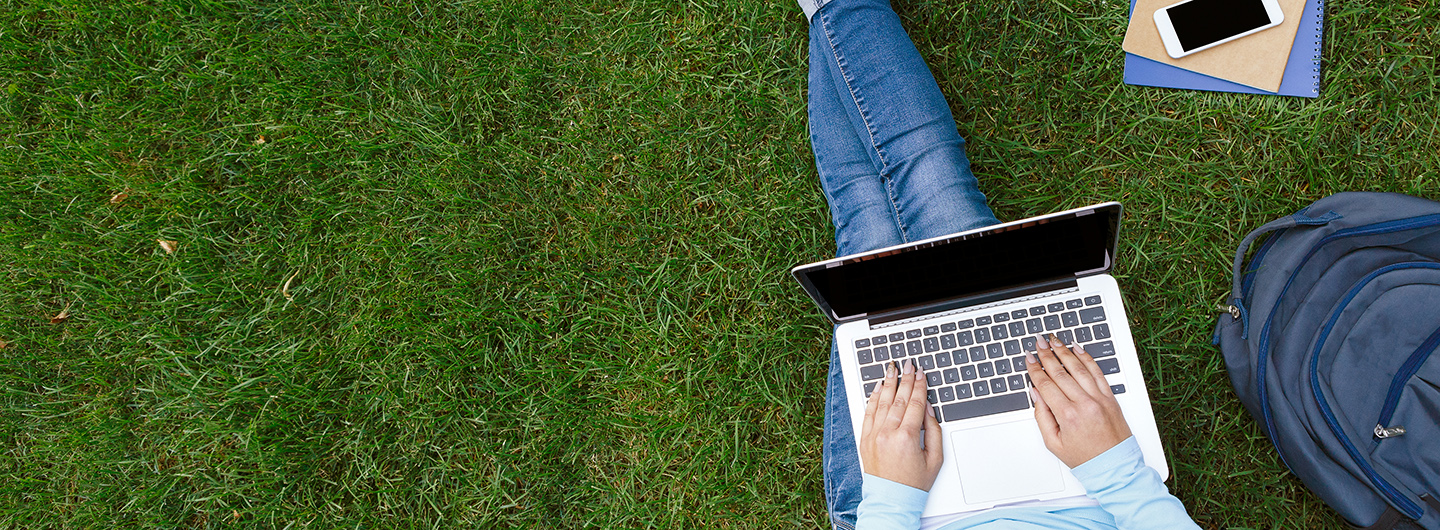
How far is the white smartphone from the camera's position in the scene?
7.37ft

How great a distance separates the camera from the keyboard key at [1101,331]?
1742 mm

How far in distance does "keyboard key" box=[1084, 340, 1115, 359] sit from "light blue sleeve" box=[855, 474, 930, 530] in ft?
1.84

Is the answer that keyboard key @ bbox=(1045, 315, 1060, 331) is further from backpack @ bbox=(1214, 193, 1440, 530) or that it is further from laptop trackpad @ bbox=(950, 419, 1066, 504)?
backpack @ bbox=(1214, 193, 1440, 530)

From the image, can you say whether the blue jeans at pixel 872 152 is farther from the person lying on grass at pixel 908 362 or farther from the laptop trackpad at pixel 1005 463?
the laptop trackpad at pixel 1005 463

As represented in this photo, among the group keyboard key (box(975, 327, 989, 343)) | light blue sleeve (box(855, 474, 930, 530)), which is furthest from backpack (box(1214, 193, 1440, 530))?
light blue sleeve (box(855, 474, 930, 530))

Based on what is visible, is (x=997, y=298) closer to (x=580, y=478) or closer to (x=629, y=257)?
(x=629, y=257)

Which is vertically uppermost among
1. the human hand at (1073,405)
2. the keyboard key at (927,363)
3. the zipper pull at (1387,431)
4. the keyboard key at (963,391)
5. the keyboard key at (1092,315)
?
the keyboard key at (1092,315)

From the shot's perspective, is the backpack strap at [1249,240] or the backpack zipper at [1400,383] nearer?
the backpack zipper at [1400,383]

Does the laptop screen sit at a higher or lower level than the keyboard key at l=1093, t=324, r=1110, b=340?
higher

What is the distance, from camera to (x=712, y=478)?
7.61 feet

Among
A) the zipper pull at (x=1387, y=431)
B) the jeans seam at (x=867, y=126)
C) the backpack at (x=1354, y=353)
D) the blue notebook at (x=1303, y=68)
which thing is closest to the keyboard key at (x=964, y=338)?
the jeans seam at (x=867, y=126)

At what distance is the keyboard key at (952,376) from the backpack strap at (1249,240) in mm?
950

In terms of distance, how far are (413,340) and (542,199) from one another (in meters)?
0.68

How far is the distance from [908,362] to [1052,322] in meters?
0.38
